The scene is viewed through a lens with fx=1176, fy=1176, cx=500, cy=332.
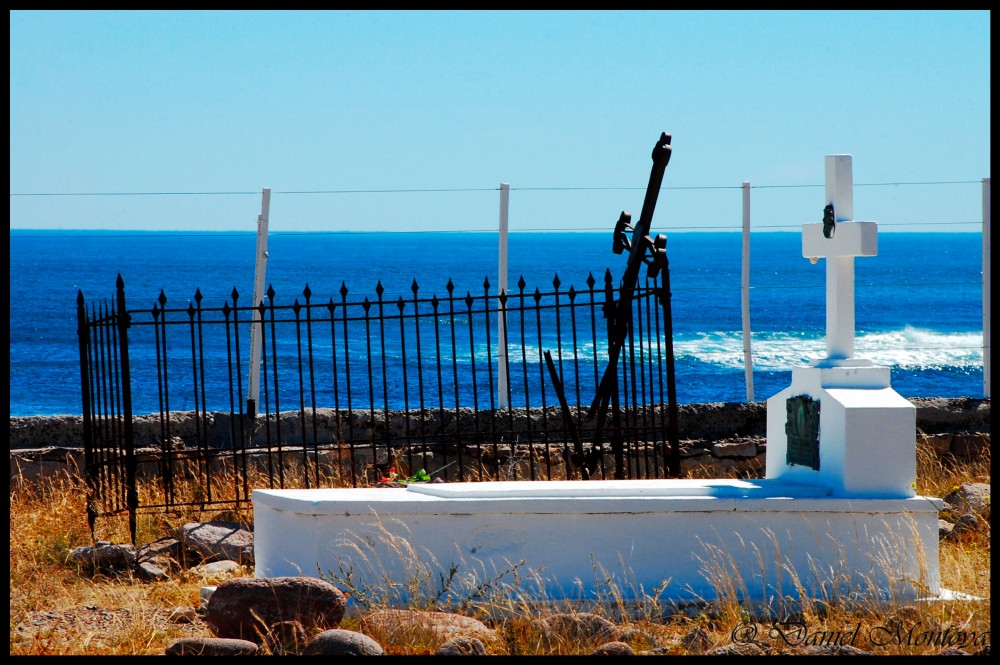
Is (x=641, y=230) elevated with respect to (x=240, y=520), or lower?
elevated

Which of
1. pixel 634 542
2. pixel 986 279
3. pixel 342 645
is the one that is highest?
pixel 986 279

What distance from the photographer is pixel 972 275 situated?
257ft

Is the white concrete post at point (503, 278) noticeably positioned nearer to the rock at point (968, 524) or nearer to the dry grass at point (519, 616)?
the dry grass at point (519, 616)

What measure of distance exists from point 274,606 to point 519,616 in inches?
42.5

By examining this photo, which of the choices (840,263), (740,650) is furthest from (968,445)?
(740,650)

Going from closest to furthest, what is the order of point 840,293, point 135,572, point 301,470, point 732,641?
point 732,641, point 840,293, point 135,572, point 301,470

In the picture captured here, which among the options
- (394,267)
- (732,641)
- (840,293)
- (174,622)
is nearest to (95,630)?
(174,622)

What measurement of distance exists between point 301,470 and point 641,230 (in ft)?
10.9

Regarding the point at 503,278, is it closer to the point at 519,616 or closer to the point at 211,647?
the point at 519,616

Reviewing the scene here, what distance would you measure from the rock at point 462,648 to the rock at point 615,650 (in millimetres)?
462

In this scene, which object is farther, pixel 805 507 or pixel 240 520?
pixel 240 520

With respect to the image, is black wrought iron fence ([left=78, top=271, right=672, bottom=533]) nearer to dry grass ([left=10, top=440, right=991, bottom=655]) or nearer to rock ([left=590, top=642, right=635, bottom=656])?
dry grass ([left=10, top=440, right=991, bottom=655])

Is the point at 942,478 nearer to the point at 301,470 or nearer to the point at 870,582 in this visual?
the point at 870,582

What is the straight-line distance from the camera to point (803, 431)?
243 inches
